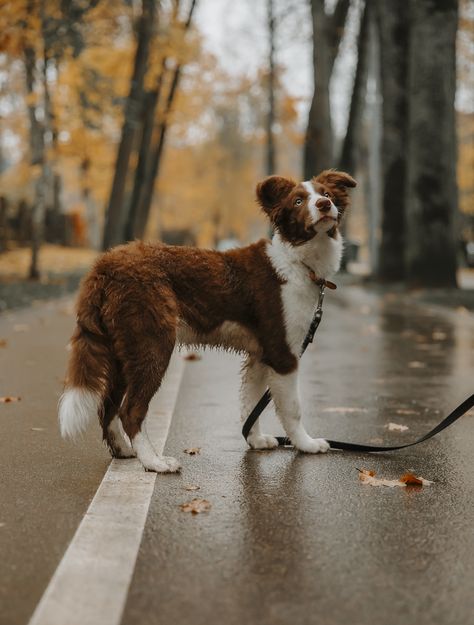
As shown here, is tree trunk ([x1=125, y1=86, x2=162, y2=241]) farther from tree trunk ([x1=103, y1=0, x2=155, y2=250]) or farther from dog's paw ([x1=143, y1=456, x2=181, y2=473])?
dog's paw ([x1=143, y1=456, x2=181, y2=473])

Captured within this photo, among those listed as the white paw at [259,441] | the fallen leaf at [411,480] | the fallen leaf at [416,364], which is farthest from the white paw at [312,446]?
the fallen leaf at [416,364]

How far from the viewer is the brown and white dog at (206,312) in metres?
4.70

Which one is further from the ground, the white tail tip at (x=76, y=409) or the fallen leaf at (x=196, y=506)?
the white tail tip at (x=76, y=409)

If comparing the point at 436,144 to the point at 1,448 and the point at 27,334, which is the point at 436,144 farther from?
the point at 1,448

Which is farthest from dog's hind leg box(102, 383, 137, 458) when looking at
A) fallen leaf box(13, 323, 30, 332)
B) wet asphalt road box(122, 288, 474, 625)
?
fallen leaf box(13, 323, 30, 332)

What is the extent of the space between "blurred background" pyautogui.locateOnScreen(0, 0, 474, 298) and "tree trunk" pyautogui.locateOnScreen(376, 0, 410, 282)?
0.03m

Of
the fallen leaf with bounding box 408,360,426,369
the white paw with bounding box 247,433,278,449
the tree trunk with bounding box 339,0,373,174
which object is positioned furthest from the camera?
the tree trunk with bounding box 339,0,373,174

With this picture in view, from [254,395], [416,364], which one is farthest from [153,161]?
[254,395]

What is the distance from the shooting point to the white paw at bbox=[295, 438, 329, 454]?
536 centimetres

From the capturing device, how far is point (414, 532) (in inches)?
152

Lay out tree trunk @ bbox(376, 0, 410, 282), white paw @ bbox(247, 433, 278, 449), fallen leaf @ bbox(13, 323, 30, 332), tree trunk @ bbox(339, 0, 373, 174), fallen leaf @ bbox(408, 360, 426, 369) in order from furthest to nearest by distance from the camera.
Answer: tree trunk @ bbox(339, 0, 373, 174) → tree trunk @ bbox(376, 0, 410, 282) → fallen leaf @ bbox(13, 323, 30, 332) → fallen leaf @ bbox(408, 360, 426, 369) → white paw @ bbox(247, 433, 278, 449)

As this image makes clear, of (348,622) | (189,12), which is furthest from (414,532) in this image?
(189,12)

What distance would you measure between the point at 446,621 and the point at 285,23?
33766mm

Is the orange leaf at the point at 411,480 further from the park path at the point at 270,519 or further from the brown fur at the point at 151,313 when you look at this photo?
the brown fur at the point at 151,313
